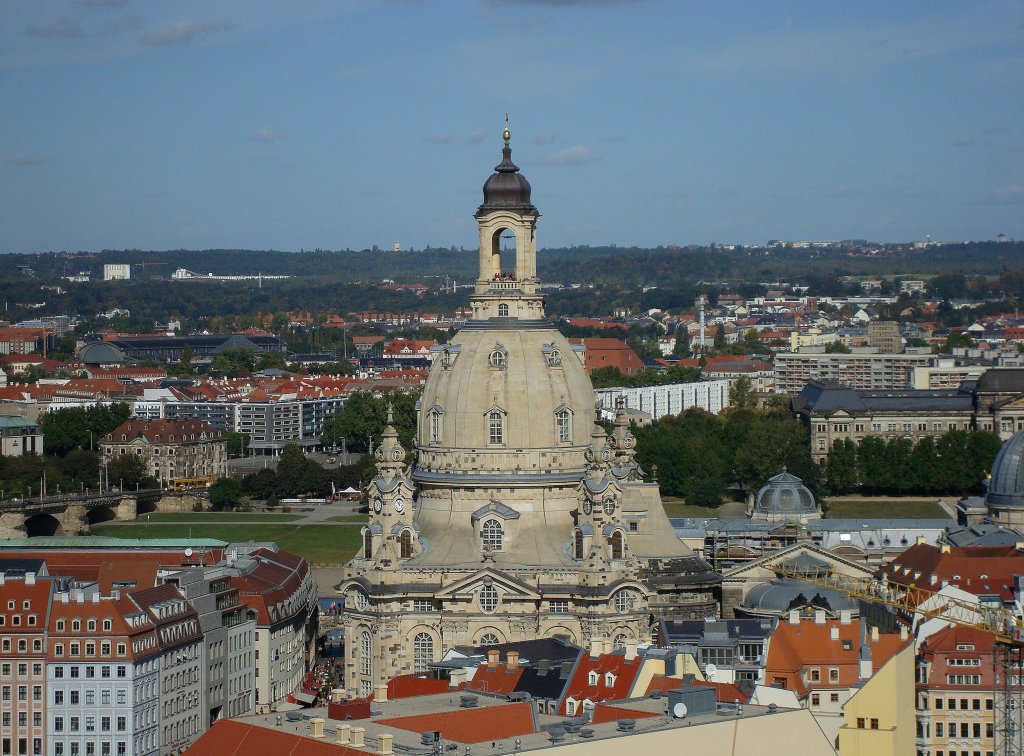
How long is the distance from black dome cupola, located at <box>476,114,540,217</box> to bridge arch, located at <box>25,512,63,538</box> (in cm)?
6593

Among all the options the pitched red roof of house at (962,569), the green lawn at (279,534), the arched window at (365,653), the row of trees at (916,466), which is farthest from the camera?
the row of trees at (916,466)

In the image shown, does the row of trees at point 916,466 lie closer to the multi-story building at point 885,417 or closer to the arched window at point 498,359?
the multi-story building at point 885,417

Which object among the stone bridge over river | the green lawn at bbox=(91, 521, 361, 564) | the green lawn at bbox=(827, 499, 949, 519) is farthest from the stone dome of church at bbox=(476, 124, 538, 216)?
the stone bridge over river

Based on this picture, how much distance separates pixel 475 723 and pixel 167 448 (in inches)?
5264

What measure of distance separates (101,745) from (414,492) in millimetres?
19150

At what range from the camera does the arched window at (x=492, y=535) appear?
99.4 meters

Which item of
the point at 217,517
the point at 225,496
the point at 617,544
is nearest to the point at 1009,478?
the point at 617,544

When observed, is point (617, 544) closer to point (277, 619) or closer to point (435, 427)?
point (435, 427)

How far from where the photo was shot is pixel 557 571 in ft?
322

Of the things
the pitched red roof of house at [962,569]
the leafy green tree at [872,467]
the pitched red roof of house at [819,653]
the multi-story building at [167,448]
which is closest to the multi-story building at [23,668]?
the pitched red roof of house at [819,653]

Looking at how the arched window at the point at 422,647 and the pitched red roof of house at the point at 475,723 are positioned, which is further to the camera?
the arched window at the point at 422,647

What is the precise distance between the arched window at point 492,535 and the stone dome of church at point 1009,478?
35494 millimetres

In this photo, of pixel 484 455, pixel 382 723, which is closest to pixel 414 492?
pixel 484 455

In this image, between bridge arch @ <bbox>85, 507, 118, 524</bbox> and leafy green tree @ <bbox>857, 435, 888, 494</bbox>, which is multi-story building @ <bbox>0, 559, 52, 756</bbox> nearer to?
bridge arch @ <bbox>85, 507, 118, 524</bbox>
